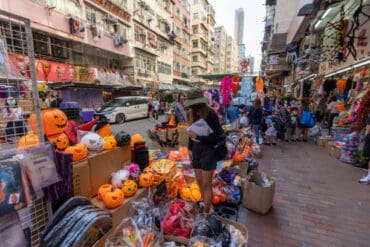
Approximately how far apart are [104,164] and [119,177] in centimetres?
25

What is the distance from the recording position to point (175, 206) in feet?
7.45

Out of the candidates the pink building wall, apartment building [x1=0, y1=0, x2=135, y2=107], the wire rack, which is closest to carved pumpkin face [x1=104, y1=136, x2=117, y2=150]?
the wire rack

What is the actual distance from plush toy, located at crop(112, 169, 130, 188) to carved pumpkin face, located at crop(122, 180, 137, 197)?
56mm

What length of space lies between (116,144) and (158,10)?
24182 millimetres

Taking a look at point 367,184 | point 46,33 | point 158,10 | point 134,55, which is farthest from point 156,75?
point 367,184

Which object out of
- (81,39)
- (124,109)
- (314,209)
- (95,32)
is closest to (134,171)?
(314,209)

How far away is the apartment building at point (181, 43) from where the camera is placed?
28031 mm

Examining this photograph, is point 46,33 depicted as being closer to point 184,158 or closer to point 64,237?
point 184,158

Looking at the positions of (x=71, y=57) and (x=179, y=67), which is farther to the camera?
(x=179, y=67)

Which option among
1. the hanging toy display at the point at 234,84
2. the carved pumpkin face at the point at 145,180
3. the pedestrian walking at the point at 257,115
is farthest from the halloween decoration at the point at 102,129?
the hanging toy display at the point at 234,84

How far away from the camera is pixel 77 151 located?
197 centimetres

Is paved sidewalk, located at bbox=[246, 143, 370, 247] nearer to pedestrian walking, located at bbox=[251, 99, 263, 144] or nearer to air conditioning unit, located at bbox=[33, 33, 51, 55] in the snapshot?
pedestrian walking, located at bbox=[251, 99, 263, 144]

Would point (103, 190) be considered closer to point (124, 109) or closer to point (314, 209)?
point (314, 209)

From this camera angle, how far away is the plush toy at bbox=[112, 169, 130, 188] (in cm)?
Answer: 229
